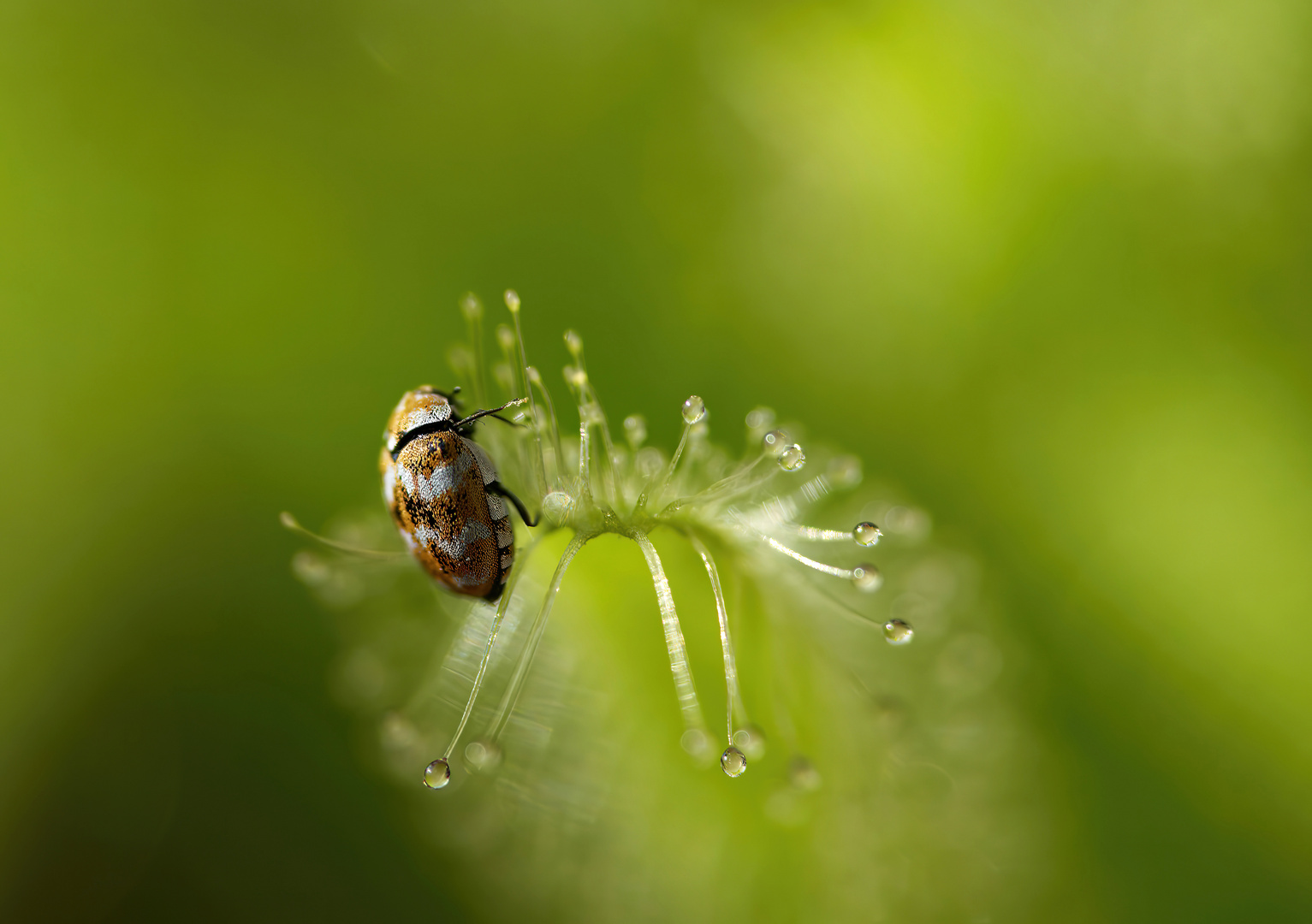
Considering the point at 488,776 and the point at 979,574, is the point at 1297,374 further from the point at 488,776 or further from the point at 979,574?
the point at 488,776

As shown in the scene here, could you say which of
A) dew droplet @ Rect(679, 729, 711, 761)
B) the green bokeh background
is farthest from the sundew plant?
the green bokeh background

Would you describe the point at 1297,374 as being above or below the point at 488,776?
above

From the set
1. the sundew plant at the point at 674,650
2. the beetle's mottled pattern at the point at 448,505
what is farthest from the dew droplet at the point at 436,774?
the beetle's mottled pattern at the point at 448,505

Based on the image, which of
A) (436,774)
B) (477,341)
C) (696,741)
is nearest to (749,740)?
(696,741)

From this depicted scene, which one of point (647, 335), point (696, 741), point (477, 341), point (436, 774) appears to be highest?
point (647, 335)

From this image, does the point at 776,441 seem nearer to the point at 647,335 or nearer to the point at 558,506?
the point at 558,506

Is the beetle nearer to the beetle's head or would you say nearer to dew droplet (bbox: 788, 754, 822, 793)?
the beetle's head

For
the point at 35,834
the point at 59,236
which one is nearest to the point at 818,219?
the point at 59,236
